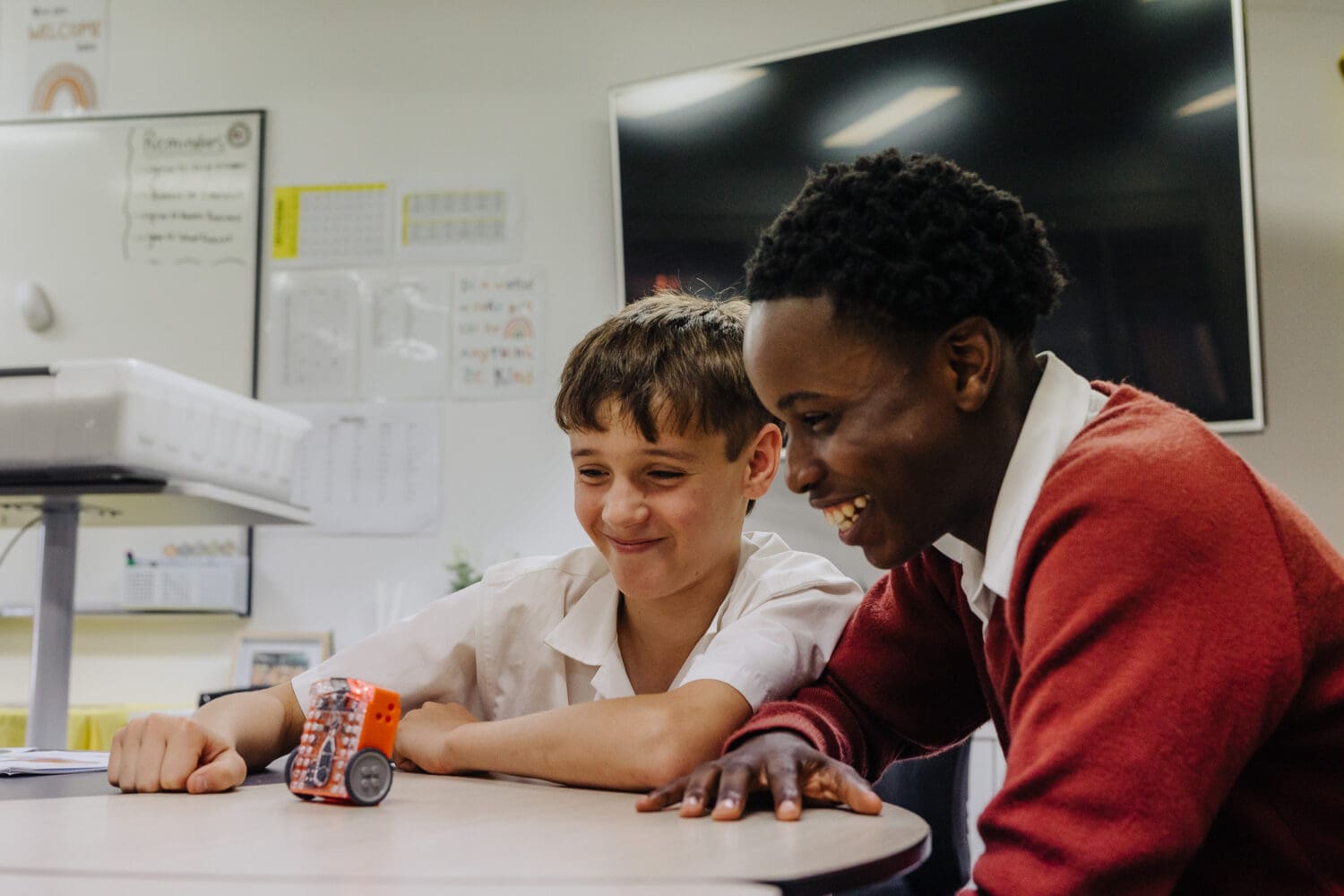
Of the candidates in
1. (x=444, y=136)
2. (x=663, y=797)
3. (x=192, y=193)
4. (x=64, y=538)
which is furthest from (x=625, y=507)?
(x=192, y=193)

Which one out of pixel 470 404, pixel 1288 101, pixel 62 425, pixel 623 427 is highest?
pixel 1288 101

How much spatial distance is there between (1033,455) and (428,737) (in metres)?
0.64

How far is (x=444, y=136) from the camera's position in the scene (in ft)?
10.7

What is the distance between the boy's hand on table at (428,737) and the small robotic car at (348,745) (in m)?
0.21

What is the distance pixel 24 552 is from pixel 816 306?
9.78ft

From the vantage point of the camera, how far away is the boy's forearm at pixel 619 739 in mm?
997

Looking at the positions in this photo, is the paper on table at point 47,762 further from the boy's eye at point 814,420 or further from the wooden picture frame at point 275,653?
the wooden picture frame at point 275,653

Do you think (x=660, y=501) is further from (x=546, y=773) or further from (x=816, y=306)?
(x=816, y=306)

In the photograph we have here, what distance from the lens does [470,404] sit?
3.17 meters

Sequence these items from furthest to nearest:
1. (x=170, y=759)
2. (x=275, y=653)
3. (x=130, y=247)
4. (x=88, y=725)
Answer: (x=130, y=247)
(x=275, y=653)
(x=88, y=725)
(x=170, y=759)

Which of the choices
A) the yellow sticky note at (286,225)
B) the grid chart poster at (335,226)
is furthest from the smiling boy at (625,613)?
the yellow sticky note at (286,225)

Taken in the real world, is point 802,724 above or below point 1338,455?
below

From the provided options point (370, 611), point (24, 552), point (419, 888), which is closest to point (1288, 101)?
point (370, 611)

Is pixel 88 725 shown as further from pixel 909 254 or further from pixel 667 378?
pixel 909 254
